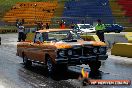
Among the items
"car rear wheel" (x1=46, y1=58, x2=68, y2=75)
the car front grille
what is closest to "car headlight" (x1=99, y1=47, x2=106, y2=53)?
the car front grille

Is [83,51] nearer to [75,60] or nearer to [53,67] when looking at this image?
[75,60]

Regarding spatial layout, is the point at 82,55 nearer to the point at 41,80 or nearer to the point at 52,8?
the point at 41,80

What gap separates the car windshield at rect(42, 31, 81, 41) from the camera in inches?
534

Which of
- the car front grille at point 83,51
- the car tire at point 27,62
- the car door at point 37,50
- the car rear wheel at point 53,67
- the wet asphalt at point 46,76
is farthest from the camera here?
the car tire at point 27,62

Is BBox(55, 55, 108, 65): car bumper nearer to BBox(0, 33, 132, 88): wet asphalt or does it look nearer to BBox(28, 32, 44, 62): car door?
BBox(0, 33, 132, 88): wet asphalt

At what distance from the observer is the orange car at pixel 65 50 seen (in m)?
12.4

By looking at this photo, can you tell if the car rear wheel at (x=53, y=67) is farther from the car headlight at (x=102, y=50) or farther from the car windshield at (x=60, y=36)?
the car headlight at (x=102, y=50)

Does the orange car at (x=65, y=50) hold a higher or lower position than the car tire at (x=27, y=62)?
higher

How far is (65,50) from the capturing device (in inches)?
485

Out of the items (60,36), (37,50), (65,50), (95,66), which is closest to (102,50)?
(95,66)

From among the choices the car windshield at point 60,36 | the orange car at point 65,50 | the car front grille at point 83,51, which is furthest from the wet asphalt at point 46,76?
the car windshield at point 60,36

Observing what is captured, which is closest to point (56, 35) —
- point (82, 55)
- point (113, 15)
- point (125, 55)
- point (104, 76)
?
point (82, 55)

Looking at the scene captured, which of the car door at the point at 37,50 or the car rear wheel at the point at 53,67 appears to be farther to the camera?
the car door at the point at 37,50

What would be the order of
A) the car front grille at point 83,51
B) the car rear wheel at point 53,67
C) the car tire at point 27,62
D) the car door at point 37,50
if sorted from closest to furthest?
the car front grille at point 83,51 < the car rear wheel at point 53,67 < the car door at point 37,50 < the car tire at point 27,62
